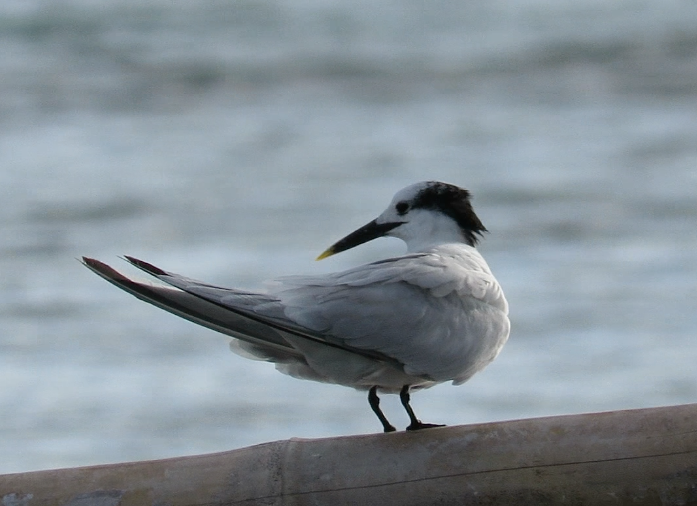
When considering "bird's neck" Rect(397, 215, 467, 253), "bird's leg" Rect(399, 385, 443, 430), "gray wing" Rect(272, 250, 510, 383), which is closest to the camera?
"bird's leg" Rect(399, 385, 443, 430)

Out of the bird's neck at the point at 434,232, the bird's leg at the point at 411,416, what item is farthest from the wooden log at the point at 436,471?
the bird's neck at the point at 434,232

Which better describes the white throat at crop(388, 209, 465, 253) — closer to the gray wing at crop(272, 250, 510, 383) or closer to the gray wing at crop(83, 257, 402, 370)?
the gray wing at crop(272, 250, 510, 383)

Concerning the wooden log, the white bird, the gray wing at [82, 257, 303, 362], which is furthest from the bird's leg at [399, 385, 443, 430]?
the gray wing at [82, 257, 303, 362]

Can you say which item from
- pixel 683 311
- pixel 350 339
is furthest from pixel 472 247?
pixel 683 311

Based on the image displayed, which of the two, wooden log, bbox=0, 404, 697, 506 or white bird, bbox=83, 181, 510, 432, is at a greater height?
white bird, bbox=83, 181, 510, 432

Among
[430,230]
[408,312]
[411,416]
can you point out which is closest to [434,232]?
[430,230]

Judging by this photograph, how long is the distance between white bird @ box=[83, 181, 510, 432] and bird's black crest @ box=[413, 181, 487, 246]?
1.18 ft

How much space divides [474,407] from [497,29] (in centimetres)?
844

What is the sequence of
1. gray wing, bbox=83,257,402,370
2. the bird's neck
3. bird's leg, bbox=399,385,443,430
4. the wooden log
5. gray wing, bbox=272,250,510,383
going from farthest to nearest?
the bird's neck < gray wing, bbox=272,250,510,383 < bird's leg, bbox=399,385,443,430 < gray wing, bbox=83,257,402,370 < the wooden log

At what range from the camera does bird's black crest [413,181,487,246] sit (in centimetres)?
342

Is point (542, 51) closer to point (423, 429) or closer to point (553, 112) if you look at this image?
point (553, 112)

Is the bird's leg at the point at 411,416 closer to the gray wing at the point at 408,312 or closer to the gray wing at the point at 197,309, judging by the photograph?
the gray wing at the point at 408,312

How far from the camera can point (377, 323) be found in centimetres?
278

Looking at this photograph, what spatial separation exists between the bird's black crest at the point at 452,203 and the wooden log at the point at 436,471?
1062mm
